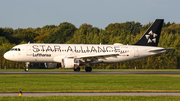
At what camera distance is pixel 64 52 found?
56375mm

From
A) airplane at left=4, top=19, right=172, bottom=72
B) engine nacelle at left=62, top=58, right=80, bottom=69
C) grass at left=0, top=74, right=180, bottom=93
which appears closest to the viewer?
grass at left=0, top=74, right=180, bottom=93

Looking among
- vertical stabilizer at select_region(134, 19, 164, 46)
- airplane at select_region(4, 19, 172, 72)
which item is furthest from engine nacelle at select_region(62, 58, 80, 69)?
vertical stabilizer at select_region(134, 19, 164, 46)

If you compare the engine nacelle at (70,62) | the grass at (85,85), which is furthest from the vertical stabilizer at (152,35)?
the grass at (85,85)

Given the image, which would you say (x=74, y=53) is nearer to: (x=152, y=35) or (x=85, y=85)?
(x=152, y=35)

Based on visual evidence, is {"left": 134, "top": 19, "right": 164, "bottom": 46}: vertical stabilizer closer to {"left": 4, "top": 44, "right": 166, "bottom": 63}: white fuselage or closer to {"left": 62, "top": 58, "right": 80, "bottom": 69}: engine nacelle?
{"left": 4, "top": 44, "right": 166, "bottom": 63}: white fuselage

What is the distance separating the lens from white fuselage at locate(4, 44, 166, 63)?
180 ft

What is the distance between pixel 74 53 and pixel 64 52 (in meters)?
1.85

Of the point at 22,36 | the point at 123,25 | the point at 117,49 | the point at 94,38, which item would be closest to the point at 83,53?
the point at 117,49

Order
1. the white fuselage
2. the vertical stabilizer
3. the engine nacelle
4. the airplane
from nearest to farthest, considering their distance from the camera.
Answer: the engine nacelle → the airplane → the white fuselage → the vertical stabilizer

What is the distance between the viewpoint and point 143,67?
8631 cm

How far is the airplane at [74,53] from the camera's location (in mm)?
54672

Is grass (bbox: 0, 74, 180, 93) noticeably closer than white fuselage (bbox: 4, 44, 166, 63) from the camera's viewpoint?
Yes

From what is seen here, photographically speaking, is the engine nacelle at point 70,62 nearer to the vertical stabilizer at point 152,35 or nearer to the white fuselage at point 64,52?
the white fuselage at point 64,52

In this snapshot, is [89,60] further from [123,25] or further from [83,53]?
[123,25]
